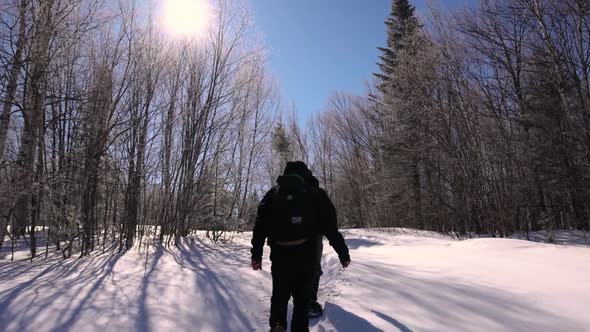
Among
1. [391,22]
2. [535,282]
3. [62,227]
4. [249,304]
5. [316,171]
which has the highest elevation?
[391,22]

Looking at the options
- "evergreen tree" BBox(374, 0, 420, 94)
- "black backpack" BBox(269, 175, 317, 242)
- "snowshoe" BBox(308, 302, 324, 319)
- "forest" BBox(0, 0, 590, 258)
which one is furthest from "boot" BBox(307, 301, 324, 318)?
"evergreen tree" BBox(374, 0, 420, 94)

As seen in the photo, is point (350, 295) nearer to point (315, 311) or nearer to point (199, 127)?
point (315, 311)

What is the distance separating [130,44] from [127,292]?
20.3 ft

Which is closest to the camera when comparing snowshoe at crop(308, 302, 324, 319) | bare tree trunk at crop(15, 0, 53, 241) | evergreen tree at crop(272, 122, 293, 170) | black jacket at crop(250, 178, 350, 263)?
black jacket at crop(250, 178, 350, 263)

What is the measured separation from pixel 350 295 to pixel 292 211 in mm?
1432

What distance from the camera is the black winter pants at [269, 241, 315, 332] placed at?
261cm

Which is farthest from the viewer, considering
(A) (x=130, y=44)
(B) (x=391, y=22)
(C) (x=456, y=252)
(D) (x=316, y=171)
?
(D) (x=316, y=171)

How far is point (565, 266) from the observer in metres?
3.75

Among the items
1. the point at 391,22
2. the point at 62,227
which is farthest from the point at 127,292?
the point at 391,22

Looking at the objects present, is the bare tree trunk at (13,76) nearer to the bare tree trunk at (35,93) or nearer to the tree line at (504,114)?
the bare tree trunk at (35,93)

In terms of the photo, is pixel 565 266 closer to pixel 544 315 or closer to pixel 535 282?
pixel 535 282

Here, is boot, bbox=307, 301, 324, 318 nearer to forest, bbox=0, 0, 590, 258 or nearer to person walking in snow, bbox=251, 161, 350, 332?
person walking in snow, bbox=251, 161, 350, 332

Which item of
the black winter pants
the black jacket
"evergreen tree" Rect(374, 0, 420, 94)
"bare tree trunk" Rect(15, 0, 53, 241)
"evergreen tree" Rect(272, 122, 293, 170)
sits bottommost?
the black winter pants

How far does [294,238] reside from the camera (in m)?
2.62
